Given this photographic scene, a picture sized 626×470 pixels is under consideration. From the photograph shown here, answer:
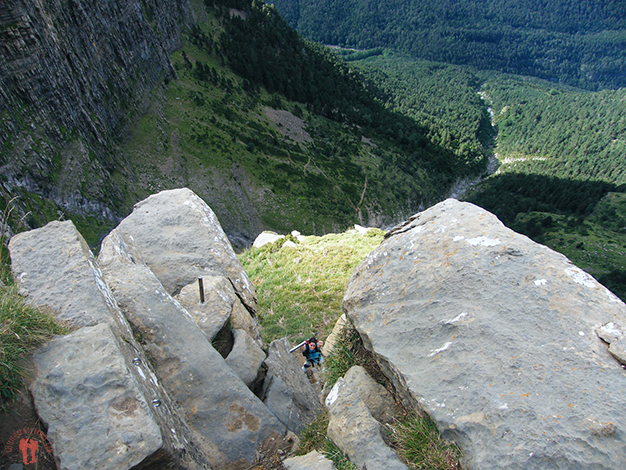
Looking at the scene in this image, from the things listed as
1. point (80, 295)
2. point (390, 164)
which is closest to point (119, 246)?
point (80, 295)

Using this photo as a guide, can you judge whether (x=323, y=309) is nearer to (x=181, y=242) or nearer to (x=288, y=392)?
(x=181, y=242)

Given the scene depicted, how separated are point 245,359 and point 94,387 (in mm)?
5474

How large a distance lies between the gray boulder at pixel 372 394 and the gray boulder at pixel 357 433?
16 centimetres

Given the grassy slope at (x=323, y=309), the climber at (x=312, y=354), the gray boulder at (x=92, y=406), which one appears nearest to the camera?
the gray boulder at (x=92, y=406)

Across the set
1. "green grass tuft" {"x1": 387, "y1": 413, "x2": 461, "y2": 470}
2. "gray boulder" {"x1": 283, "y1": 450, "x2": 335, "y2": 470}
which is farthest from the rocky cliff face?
"green grass tuft" {"x1": 387, "y1": 413, "x2": 461, "y2": 470}

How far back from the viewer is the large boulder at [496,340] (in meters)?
6.73

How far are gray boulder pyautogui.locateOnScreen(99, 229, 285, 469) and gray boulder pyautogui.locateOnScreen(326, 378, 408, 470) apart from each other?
1782mm

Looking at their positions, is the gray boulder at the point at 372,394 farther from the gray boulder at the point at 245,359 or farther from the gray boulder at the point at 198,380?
the gray boulder at the point at 245,359

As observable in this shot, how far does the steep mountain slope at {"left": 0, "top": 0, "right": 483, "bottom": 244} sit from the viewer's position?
53188 mm

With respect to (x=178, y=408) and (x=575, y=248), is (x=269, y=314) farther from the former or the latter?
(x=575, y=248)

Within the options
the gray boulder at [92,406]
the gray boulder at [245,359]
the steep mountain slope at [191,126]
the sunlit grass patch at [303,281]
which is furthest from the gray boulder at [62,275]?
the steep mountain slope at [191,126]

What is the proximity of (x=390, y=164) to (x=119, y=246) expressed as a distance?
415 feet

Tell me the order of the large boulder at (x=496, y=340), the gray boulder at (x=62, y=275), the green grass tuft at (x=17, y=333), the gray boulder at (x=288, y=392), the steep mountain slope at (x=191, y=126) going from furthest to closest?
the steep mountain slope at (x=191, y=126), the gray boulder at (x=288, y=392), the gray boulder at (x=62, y=275), the large boulder at (x=496, y=340), the green grass tuft at (x=17, y=333)

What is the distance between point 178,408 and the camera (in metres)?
9.25
